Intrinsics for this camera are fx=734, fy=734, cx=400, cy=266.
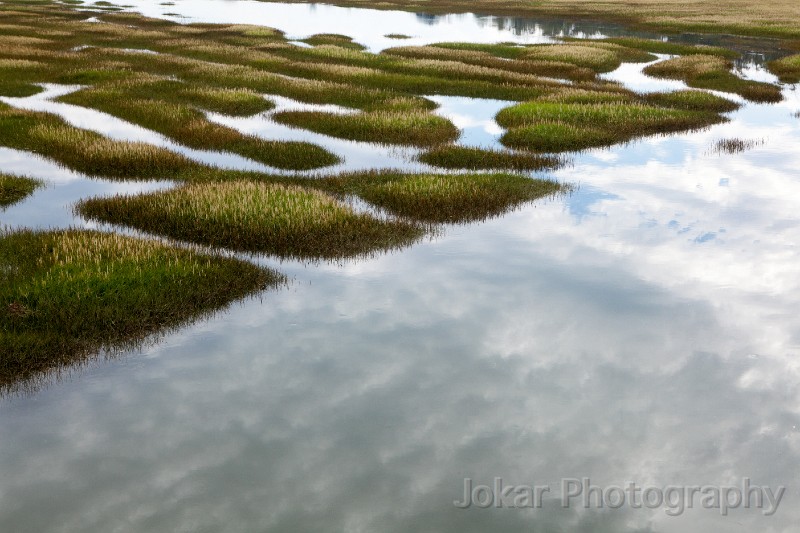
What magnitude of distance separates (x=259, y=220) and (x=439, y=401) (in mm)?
7748

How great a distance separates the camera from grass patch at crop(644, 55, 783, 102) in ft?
113

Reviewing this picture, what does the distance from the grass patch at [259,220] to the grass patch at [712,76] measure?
25.8 meters

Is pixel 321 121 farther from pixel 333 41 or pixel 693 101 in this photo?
pixel 333 41

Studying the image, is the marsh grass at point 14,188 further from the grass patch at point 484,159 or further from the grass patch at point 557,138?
the grass patch at point 557,138

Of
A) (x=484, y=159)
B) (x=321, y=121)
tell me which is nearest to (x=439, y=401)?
(x=484, y=159)

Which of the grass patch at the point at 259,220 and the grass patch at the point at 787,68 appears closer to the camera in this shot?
the grass patch at the point at 259,220

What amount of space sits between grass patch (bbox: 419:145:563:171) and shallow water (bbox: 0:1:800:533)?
7376 mm

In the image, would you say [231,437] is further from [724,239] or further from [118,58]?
[118,58]

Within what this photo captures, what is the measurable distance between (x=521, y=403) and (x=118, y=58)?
130ft

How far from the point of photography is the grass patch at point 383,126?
2464cm

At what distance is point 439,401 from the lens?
8.41m

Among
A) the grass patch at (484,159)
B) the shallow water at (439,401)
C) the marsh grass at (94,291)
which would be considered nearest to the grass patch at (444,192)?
the grass patch at (484,159)

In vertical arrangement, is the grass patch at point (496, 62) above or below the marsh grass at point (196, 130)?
above

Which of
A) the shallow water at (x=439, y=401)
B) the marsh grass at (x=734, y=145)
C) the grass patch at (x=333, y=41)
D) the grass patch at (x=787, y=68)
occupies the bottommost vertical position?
the shallow water at (x=439, y=401)
